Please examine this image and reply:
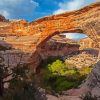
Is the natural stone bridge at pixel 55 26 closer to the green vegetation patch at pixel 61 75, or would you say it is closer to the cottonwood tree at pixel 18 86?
the green vegetation patch at pixel 61 75

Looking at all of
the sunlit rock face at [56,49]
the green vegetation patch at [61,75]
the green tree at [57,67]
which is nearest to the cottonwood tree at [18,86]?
the green vegetation patch at [61,75]

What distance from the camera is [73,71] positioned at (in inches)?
1192

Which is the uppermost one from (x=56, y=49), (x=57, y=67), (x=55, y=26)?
(x=55, y=26)

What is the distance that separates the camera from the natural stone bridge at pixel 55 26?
2717 centimetres

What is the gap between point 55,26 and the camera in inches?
1249

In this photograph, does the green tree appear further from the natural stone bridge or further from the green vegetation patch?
the natural stone bridge

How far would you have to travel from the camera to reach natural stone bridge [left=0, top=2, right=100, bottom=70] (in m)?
27.2

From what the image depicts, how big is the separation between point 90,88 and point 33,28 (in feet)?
41.0

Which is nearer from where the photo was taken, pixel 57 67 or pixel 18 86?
pixel 18 86

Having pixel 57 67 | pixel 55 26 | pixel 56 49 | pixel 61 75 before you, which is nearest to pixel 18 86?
pixel 61 75

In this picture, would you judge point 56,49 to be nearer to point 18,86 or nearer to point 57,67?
point 57,67

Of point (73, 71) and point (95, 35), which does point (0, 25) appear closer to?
point (73, 71)

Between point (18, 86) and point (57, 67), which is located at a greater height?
point (18, 86)

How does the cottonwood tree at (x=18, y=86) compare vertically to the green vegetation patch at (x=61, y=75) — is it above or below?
above
